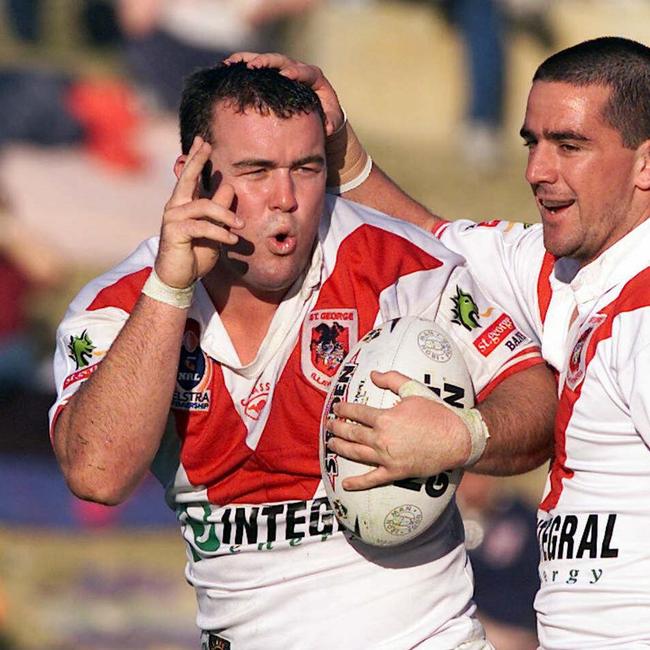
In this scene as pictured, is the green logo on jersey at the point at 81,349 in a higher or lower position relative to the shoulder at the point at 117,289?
lower


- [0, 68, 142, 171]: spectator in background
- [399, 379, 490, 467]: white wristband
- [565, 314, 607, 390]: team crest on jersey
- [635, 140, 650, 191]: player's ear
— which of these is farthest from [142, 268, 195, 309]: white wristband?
[0, 68, 142, 171]: spectator in background

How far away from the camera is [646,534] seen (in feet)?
14.0

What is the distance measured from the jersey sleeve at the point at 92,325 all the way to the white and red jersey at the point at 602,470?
4.92ft

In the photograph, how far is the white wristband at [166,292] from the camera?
4480 millimetres

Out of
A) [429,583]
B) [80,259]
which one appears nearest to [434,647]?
[429,583]

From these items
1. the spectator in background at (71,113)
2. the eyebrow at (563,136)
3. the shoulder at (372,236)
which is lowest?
the shoulder at (372,236)

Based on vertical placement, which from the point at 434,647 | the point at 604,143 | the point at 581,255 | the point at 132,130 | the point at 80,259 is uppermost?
the point at 132,130

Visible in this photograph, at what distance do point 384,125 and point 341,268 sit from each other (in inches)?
269

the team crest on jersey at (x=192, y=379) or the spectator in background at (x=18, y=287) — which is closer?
the team crest on jersey at (x=192, y=379)

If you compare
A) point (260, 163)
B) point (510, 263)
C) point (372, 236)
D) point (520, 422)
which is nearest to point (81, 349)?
point (260, 163)

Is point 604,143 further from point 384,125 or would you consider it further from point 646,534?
point 384,125


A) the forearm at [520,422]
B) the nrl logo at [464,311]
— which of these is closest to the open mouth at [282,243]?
the nrl logo at [464,311]

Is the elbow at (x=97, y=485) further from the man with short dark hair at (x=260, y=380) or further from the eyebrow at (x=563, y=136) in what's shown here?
the eyebrow at (x=563, y=136)

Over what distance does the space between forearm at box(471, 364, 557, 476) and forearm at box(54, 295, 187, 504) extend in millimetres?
1029
